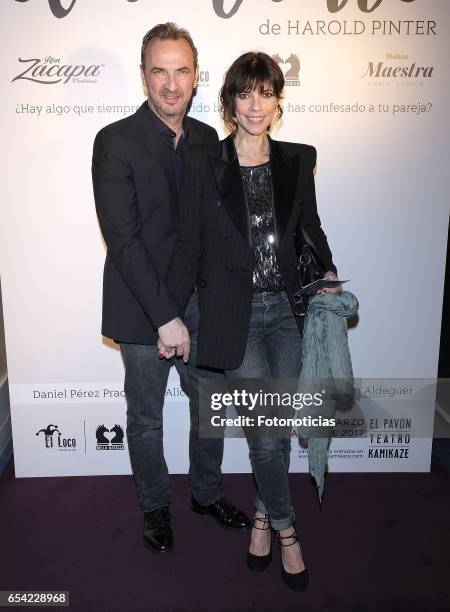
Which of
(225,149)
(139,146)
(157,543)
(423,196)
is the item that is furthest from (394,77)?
(157,543)

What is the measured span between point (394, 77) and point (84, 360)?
200 cm

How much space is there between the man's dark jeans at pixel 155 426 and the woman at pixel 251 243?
0.24 m

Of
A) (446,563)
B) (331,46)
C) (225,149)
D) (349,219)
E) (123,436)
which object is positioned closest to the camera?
(225,149)

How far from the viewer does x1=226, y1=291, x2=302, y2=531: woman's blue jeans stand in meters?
2.27

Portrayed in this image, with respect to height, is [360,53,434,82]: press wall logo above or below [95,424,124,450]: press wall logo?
above

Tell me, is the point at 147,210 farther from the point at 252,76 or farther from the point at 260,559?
the point at 260,559

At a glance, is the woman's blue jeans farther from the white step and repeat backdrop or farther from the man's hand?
the white step and repeat backdrop

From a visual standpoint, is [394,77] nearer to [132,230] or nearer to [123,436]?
[132,230]

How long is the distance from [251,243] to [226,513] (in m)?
1.33

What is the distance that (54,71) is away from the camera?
2805 millimetres

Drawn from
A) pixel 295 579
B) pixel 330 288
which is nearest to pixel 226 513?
pixel 295 579

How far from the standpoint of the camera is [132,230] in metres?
2.30

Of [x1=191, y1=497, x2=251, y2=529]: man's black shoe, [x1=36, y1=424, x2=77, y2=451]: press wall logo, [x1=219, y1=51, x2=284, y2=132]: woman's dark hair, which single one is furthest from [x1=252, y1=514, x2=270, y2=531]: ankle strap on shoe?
[x1=219, y1=51, x2=284, y2=132]: woman's dark hair

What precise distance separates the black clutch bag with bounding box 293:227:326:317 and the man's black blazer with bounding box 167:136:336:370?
2 cm
